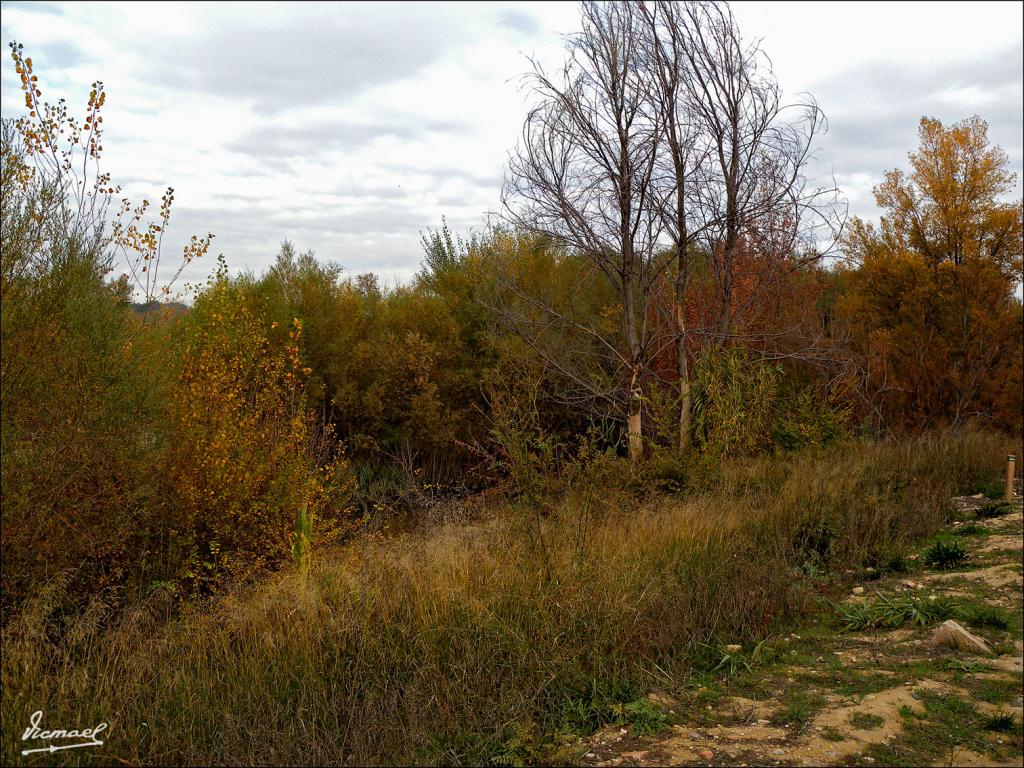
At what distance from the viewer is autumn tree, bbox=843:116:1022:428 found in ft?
48.9

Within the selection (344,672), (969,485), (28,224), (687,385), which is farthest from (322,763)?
(969,485)

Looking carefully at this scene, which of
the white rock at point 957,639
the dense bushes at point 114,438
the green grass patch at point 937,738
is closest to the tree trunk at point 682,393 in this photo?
the dense bushes at point 114,438

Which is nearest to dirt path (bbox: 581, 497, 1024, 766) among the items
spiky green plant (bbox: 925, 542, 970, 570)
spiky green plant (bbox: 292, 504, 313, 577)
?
spiky green plant (bbox: 925, 542, 970, 570)

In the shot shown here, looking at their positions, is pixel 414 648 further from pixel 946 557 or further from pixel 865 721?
A: pixel 946 557

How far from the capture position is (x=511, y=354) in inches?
579

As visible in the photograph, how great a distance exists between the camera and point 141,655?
171 inches

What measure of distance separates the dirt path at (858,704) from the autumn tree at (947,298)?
10.5m

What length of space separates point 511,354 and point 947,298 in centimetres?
890

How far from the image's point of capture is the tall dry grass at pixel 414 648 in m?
3.78

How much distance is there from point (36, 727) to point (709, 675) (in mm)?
3645

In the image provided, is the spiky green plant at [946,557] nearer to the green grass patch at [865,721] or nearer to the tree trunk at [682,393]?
the green grass patch at [865,721]

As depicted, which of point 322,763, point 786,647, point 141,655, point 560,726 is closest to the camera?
point 322,763

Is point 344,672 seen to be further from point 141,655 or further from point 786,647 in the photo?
point 786,647

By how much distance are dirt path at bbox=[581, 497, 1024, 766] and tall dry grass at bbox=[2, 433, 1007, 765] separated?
0.33m
